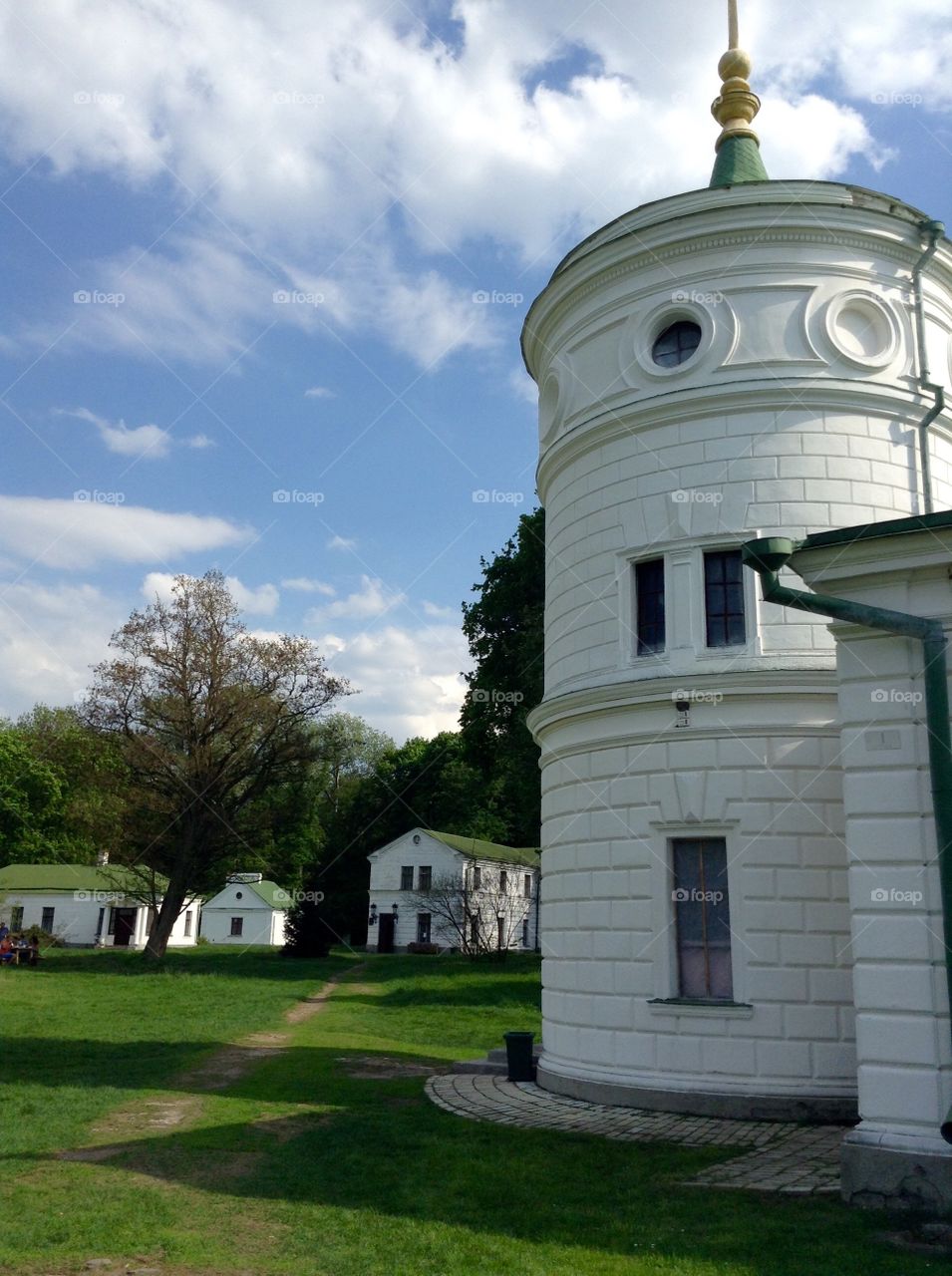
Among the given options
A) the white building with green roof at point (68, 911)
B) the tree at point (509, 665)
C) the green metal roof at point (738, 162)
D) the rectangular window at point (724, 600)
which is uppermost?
the green metal roof at point (738, 162)

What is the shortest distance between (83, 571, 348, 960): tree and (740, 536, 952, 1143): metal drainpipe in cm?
2992

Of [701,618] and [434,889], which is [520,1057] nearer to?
[701,618]

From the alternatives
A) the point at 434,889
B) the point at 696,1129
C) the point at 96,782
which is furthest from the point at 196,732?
the point at 696,1129

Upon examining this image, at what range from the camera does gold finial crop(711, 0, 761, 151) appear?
16.7 m

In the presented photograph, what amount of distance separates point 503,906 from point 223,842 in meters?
21.6

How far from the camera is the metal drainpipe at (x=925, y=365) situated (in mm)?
13648

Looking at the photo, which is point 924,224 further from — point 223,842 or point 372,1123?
point 223,842

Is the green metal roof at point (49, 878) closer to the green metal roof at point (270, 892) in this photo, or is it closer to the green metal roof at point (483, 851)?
the green metal roof at point (270, 892)

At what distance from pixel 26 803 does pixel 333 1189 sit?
198 feet

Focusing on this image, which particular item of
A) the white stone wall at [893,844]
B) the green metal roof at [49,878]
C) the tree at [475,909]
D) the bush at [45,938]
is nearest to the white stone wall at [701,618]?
the white stone wall at [893,844]

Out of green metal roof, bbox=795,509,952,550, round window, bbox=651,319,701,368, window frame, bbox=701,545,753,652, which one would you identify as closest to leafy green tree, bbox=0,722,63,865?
round window, bbox=651,319,701,368

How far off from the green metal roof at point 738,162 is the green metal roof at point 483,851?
4073 cm

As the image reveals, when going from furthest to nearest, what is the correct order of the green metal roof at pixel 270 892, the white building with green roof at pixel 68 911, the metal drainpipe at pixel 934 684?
the green metal roof at pixel 270 892 < the white building with green roof at pixel 68 911 < the metal drainpipe at pixel 934 684

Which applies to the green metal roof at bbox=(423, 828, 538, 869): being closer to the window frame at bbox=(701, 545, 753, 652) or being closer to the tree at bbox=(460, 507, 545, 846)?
the tree at bbox=(460, 507, 545, 846)
